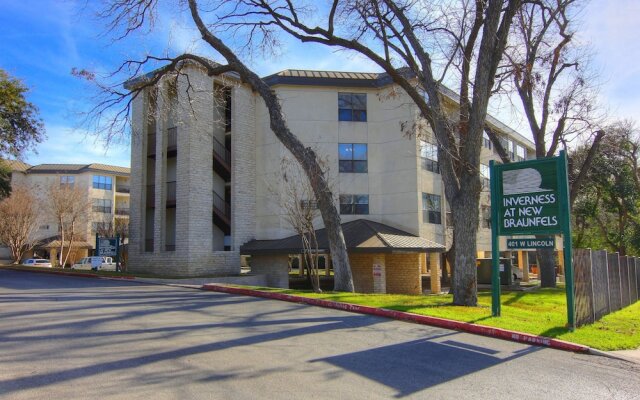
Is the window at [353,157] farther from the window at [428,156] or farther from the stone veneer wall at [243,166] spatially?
the stone veneer wall at [243,166]

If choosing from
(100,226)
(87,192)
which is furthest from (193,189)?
(87,192)

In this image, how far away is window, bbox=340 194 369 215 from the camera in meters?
26.0

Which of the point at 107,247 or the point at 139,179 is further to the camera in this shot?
the point at 139,179

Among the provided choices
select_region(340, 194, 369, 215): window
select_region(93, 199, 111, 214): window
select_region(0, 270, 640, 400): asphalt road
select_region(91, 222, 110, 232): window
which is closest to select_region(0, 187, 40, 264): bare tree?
select_region(91, 222, 110, 232): window

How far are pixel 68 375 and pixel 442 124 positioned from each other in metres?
11.8

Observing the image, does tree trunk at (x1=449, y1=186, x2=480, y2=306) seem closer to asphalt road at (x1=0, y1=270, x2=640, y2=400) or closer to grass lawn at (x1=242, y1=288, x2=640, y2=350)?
grass lawn at (x1=242, y1=288, x2=640, y2=350)

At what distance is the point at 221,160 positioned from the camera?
2641 centimetres

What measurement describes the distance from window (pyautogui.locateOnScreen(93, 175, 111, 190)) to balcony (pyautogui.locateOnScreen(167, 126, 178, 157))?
35.3 meters

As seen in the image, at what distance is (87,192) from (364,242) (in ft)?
124

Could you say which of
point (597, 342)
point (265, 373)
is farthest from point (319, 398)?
point (597, 342)

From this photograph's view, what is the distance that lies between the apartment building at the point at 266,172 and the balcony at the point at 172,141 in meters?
0.06

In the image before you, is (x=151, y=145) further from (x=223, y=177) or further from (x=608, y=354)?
(x=608, y=354)

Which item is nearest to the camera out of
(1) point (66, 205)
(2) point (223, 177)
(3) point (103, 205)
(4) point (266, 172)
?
(4) point (266, 172)

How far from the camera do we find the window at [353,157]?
26141 millimetres
